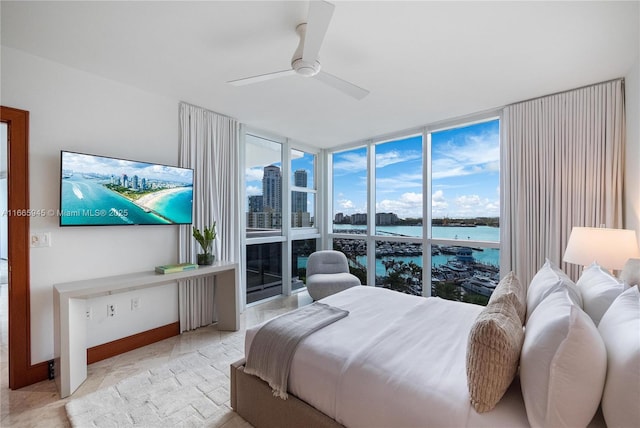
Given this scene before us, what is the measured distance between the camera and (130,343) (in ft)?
8.95

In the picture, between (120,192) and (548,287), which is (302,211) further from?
(548,287)

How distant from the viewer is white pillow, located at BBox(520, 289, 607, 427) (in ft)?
3.09

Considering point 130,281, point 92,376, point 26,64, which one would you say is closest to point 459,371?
point 130,281

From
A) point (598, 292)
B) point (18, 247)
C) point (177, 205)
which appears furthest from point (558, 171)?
point (18, 247)

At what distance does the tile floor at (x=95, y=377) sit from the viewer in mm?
1804

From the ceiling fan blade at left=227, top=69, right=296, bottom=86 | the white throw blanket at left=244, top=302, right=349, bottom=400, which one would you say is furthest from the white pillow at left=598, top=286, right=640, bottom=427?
the ceiling fan blade at left=227, top=69, right=296, bottom=86

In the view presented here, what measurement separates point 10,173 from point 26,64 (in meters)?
0.87

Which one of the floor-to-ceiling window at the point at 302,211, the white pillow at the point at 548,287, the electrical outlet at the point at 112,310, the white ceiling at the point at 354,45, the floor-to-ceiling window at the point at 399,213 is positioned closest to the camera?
the white pillow at the point at 548,287

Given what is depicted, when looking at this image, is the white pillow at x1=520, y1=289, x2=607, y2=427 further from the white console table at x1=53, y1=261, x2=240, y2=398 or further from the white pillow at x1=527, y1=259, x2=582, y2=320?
the white console table at x1=53, y1=261, x2=240, y2=398

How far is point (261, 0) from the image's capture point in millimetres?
1617

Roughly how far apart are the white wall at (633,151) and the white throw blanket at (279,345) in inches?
102

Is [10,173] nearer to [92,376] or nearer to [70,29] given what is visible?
[70,29]

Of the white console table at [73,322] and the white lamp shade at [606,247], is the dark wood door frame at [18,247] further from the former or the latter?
the white lamp shade at [606,247]

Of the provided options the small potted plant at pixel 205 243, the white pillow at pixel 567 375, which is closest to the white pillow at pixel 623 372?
the white pillow at pixel 567 375
